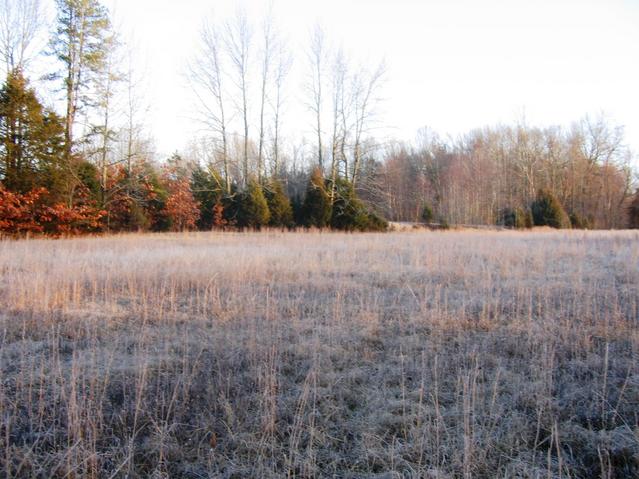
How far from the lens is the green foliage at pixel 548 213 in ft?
105

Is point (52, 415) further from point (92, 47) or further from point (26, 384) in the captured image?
point (92, 47)

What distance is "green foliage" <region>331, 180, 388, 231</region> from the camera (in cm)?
2473

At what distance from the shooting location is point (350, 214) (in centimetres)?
2489

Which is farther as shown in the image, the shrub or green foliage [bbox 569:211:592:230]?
green foliage [bbox 569:211:592:230]

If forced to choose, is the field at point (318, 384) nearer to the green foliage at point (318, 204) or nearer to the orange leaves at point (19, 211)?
the orange leaves at point (19, 211)

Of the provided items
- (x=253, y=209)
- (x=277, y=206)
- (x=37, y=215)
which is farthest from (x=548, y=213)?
(x=37, y=215)

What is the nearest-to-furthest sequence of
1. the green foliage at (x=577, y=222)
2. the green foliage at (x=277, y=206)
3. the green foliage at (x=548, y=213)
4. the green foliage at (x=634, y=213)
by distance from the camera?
1. the green foliage at (x=277, y=206)
2. the green foliage at (x=548, y=213)
3. the green foliage at (x=577, y=222)
4. the green foliage at (x=634, y=213)

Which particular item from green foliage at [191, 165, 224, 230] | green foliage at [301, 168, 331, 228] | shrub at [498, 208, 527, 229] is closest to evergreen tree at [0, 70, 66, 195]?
green foliage at [191, 165, 224, 230]

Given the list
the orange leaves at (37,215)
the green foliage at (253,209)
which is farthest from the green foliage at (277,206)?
the orange leaves at (37,215)

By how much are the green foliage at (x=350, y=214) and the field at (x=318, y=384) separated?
18441 millimetres

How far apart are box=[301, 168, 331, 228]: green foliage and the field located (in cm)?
1819

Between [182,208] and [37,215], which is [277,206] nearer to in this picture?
[182,208]

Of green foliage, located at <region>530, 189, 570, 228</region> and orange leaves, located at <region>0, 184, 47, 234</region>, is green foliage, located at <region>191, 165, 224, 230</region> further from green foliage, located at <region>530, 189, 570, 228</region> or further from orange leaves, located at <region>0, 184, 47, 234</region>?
green foliage, located at <region>530, 189, 570, 228</region>

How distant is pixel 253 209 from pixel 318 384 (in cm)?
2134
